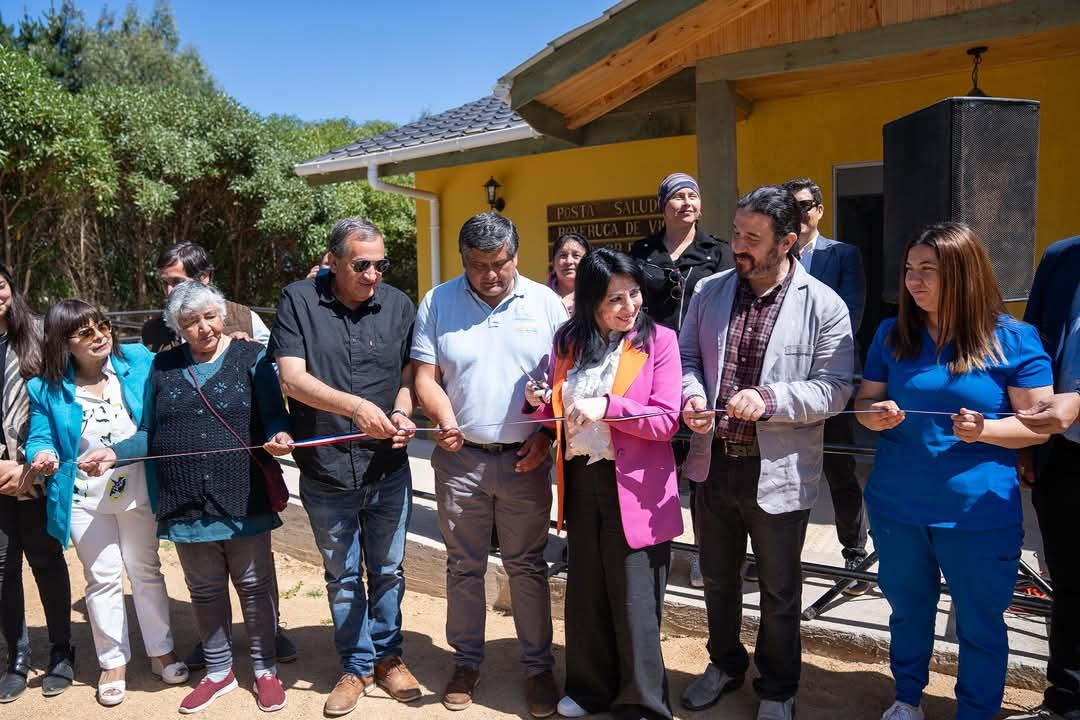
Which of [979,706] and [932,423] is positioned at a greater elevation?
[932,423]

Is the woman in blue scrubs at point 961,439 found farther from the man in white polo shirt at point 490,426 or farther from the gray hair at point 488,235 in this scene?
the gray hair at point 488,235

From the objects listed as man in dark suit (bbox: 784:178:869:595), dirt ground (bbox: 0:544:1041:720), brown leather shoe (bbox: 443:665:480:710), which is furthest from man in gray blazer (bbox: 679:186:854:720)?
brown leather shoe (bbox: 443:665:480:710)

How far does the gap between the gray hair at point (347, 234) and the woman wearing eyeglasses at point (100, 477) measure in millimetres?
1180

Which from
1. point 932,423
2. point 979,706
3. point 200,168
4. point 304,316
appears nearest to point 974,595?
point 979,706

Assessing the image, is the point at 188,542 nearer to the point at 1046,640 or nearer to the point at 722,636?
the point at 722,636

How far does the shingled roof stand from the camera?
9.29m

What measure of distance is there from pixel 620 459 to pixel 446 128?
26.1 ft

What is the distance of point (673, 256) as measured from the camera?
4.23 meters

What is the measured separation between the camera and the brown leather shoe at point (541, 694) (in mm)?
3434

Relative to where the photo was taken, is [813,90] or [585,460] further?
[813,90]

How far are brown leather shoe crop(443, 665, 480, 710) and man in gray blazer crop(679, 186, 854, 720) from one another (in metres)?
1.15

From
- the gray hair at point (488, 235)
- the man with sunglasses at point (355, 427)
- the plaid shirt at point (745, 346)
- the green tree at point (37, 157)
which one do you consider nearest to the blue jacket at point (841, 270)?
the plaid shirt at point (745, 346)

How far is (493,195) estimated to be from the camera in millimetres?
9586

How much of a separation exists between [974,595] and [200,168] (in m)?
17.5
